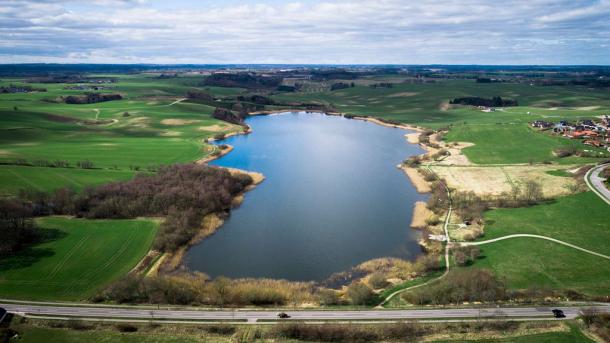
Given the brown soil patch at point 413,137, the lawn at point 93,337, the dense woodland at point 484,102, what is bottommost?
the lawn at point 93,337

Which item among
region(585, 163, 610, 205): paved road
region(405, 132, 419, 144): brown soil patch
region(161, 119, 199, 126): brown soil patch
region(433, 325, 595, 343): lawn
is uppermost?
region(161, 119, 199, 126): brown soil patch

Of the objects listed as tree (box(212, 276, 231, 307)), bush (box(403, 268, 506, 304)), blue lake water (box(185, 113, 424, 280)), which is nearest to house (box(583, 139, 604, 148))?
blue lake water (box(185, 113, 424, 280))

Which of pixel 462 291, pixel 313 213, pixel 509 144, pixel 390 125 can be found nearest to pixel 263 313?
pixel 462 291

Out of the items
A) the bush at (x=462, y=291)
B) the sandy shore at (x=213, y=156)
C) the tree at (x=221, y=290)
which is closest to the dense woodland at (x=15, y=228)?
the tree at (x=221, y=290)

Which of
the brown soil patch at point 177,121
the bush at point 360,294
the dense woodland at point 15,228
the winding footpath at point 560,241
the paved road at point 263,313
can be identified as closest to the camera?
the paved road at point 263,313

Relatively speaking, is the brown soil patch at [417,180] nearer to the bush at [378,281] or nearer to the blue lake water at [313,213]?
the blue lake water at [313,213]

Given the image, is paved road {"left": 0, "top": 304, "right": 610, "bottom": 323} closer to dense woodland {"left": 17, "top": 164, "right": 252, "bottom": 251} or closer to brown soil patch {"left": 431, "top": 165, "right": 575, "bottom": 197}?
dense woodland {"left": 17, "top": 164, "right": 252, "bottom": 251}

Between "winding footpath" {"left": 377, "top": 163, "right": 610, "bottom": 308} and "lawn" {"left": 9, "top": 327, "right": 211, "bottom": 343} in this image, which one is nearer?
"lawn" {"left": 9, "top": 327, "right": 211, "bottom": 343}
